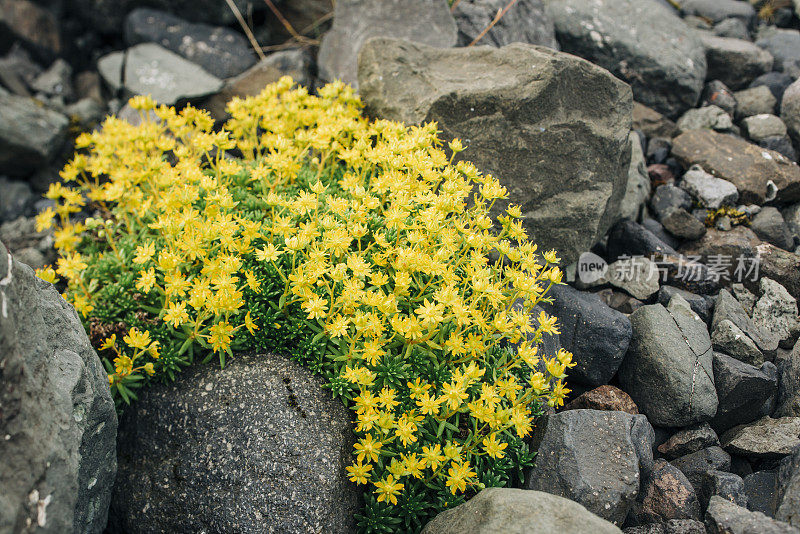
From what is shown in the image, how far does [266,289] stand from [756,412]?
12.0 feet

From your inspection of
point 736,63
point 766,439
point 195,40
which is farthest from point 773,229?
point 195,40

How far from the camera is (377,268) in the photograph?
412cm

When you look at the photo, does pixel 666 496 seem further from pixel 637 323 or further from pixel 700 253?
pixel 700 253

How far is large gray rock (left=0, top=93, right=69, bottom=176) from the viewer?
680 cm

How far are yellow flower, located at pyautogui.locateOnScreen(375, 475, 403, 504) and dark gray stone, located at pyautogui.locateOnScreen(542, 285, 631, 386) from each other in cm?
178

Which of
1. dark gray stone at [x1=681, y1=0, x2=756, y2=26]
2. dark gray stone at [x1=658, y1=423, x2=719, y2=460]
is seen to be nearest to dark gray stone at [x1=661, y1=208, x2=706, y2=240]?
dark gray stone at [x1=658, y1=423, x2=719, y2=460]

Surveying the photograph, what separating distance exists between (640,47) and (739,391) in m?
4.62

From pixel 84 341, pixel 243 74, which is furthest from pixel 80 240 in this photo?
pixel 243 74

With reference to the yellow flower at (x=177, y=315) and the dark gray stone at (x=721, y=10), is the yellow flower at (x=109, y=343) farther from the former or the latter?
the dark gray stone at (x=721, y=10)

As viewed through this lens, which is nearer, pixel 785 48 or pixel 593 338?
pixel 593 338

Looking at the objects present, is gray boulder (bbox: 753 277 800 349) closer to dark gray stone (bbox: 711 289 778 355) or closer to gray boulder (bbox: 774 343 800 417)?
dark gray stone (bbox: 711 289 778 355)

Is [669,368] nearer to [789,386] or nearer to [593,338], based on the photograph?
[593,338]

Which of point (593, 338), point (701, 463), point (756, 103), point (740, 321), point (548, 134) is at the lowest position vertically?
point (701, 463)

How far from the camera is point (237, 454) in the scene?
3.64m
